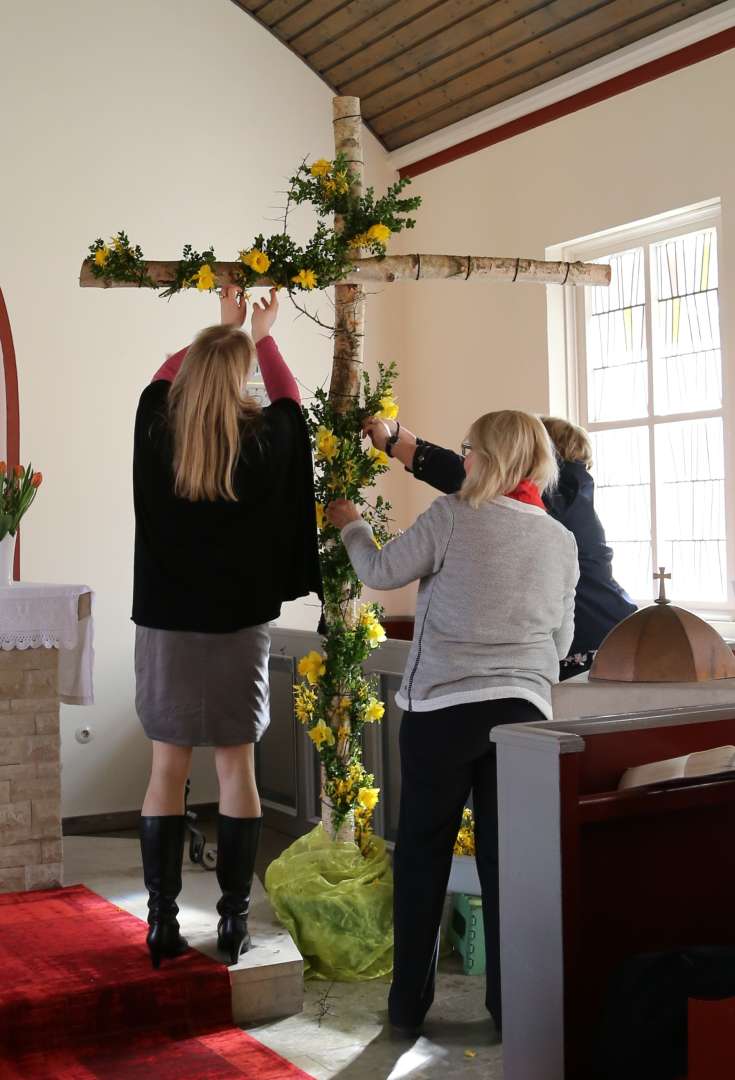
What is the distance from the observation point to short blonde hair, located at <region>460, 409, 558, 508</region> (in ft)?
9.73

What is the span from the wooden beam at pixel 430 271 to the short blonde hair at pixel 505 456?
83cm

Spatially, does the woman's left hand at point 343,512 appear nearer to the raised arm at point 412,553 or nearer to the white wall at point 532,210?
the raised arm at point 412,553

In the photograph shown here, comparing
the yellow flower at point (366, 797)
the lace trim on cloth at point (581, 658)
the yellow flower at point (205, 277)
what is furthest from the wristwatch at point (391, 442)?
the yellow flower at point (366, 797)

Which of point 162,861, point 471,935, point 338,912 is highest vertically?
point 162,861

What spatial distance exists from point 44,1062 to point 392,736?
2023 millimetres

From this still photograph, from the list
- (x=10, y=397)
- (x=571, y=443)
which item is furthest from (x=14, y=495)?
(x=571, y=443)

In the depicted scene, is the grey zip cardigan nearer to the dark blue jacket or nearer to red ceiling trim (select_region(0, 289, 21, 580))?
the dark blue jacket

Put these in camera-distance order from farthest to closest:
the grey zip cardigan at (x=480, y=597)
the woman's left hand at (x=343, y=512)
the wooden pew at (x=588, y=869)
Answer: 1. the woman's left hand at (x=343, y=512)
2. the grey zip cardigan at (x=480, y=597)
3. the wooden pew at (x=588, y=869)

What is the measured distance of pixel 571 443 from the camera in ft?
12.4

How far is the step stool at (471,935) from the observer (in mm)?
3785

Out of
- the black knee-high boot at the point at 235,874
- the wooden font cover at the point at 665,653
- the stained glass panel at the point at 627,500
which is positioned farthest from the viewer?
the stained glass panel at the point at 627,500

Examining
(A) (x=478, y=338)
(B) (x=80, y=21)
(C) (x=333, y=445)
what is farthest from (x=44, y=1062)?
(B) (x=80, y=21)

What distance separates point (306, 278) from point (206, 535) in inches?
35.0

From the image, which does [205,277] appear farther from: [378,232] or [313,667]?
[313,667]
